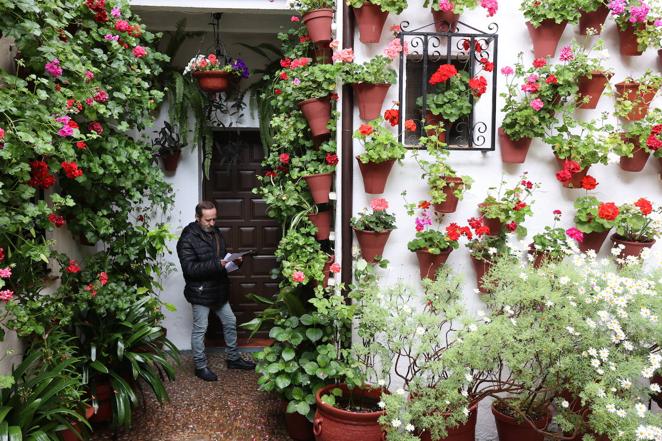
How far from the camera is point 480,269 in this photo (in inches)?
170

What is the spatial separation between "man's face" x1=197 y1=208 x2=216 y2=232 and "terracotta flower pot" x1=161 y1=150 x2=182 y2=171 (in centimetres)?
101

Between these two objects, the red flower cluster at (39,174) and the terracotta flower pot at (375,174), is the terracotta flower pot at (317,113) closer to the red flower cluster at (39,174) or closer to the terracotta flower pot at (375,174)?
the terracotta flower pot at (375,174)

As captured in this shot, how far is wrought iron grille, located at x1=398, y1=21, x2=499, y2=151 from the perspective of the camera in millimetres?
4258

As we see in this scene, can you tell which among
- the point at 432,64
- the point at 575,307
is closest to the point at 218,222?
the point at 432,64

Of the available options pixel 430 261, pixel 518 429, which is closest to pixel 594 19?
pixel 430 261

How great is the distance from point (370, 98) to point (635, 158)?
2.00 m

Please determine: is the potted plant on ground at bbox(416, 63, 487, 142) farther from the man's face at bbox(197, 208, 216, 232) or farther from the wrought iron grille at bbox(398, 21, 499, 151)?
the man's face at bbox(197, 208, 216, 232)

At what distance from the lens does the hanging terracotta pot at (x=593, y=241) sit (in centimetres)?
436

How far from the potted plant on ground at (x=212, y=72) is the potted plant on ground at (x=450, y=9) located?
2.59 metres

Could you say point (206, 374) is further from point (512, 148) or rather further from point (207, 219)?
point (512, 148)

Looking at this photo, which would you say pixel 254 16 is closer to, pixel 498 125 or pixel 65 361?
pixel 498 125

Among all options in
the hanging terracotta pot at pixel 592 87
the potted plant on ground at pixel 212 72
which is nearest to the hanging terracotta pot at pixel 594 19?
the hanging terracotta pot at pixel 592 87

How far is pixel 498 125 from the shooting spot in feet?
14.3

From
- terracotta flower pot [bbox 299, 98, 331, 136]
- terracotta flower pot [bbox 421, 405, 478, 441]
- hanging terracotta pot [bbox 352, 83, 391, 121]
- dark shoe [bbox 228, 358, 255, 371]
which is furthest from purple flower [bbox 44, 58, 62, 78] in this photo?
dark shoe [bbox 228, 358, 255, 371]
